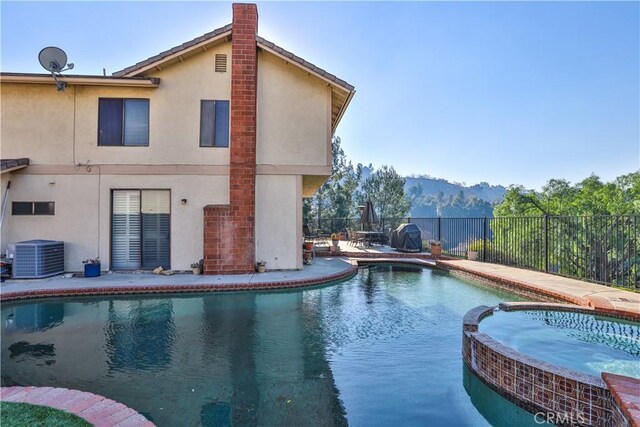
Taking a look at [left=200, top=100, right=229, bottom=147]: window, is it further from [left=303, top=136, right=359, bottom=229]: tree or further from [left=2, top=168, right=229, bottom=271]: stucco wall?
[left=303, top=136, right=359, bottom=229]: tree

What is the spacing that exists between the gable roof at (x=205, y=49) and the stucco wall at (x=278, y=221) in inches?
130

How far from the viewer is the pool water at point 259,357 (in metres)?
3.30

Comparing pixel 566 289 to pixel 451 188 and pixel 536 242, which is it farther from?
pixel 451 188

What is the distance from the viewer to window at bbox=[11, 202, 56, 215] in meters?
9.88

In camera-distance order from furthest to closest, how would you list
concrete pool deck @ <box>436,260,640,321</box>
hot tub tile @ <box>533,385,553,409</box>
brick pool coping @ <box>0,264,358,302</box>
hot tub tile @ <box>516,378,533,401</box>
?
brick pool coping @ <box>0,264,358,302</box> < concrete pool deck @ <box>436,260,640,321</box> < hot tub tile @ <box>516,378,533,401</box> < hot tub tile @ <box>533,385,553,409</box>

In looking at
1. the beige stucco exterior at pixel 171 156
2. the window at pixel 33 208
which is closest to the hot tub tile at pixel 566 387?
the beige stucco exterior at pixel 171 156

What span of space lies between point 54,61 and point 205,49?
4.12 metres

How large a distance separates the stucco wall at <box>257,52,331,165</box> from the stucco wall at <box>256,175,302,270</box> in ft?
2.29

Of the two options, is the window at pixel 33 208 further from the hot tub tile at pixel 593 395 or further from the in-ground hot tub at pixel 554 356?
the hot tub tile at pixel 593 395

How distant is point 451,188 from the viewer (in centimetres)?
14800

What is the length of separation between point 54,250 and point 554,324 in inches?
483

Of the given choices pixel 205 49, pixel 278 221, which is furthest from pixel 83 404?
pixel 205 49

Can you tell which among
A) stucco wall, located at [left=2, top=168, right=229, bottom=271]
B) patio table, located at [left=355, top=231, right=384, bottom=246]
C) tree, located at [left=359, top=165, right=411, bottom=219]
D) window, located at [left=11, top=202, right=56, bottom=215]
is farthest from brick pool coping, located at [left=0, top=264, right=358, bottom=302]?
tree, located at [left=359, top=165, right=411, bottom=219]

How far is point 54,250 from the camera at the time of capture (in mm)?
9500
